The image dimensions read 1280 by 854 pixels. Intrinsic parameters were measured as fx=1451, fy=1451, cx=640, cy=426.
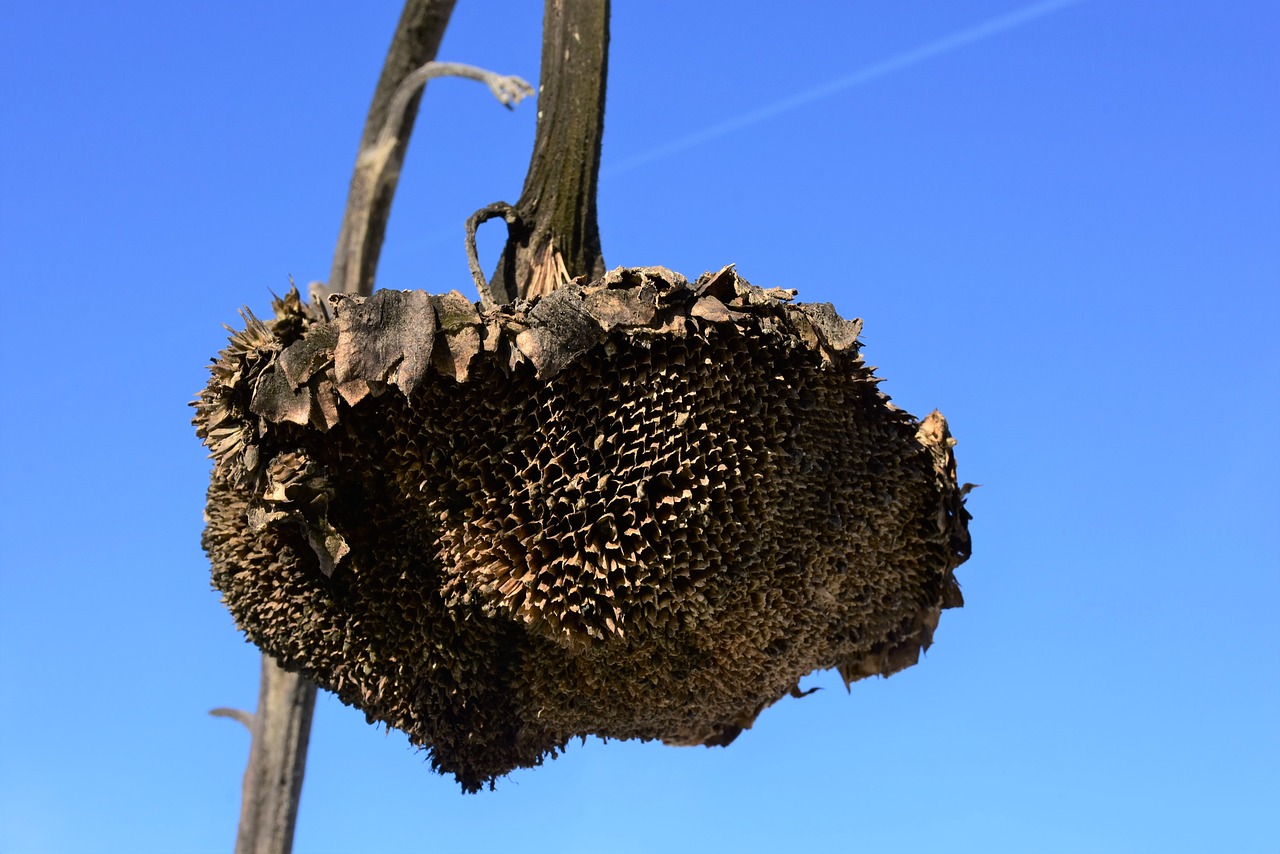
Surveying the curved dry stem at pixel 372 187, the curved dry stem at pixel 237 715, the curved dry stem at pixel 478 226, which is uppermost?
the curved dry stem at pixel 372 187

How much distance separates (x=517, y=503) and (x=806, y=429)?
1.28ft

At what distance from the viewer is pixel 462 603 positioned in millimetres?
1915

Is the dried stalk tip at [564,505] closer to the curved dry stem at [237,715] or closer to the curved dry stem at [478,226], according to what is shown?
the curved dry stem at [478,226]

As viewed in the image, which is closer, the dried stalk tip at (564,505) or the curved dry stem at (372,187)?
the dried stalk tip at (564,505)

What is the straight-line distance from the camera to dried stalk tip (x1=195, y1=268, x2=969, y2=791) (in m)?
1.78

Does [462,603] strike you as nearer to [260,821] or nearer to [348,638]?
[348,638]

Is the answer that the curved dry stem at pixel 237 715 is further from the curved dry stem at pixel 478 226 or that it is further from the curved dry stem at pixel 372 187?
the curved dry stem at pixel 478 226

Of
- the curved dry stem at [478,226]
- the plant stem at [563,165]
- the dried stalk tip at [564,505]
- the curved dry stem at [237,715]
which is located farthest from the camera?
the curved dry stem at [237,715]

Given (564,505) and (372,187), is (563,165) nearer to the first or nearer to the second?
(564,505)

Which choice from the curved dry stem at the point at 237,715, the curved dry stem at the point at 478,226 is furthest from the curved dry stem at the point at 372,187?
the curved dry stem at the point at 478,226

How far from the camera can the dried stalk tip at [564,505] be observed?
1.78 meters

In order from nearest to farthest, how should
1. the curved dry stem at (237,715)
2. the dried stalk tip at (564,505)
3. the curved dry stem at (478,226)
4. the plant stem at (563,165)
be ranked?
the dried stalk tip at (564,505), the curved dry stem at (478,226), the plant stem at (563,165), the curved dry stem at (237,715)

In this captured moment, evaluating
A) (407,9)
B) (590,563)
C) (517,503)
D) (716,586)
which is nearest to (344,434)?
(517,503)

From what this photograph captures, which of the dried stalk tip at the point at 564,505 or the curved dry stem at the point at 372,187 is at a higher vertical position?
the curved dry stem at the point at 372,187
